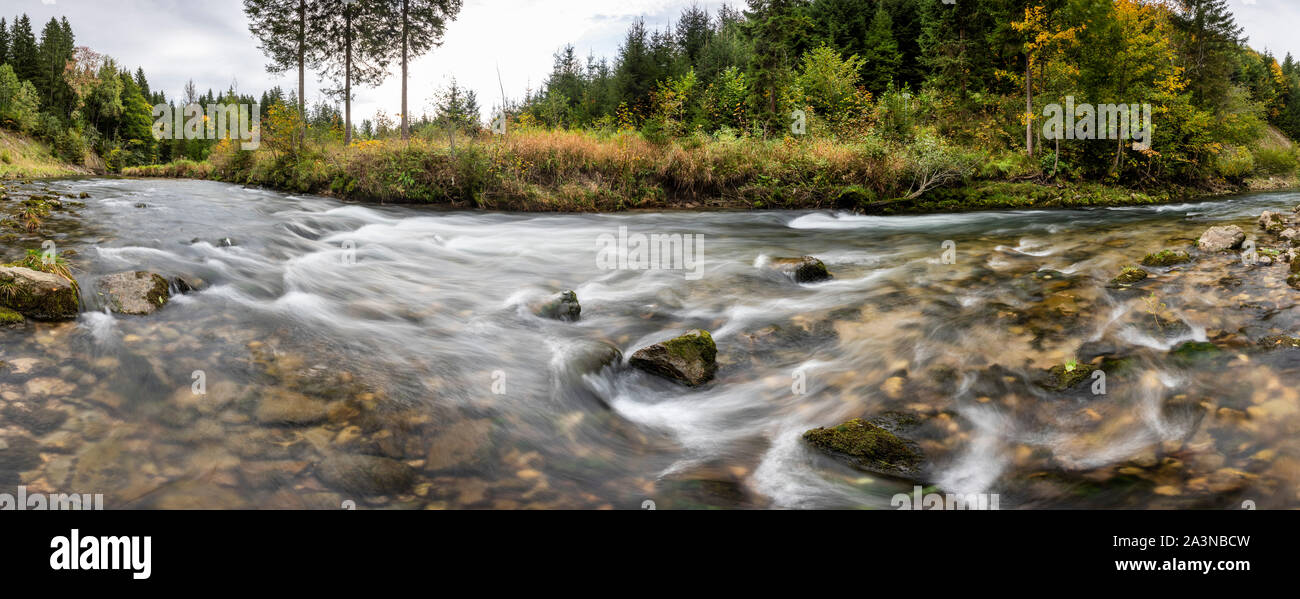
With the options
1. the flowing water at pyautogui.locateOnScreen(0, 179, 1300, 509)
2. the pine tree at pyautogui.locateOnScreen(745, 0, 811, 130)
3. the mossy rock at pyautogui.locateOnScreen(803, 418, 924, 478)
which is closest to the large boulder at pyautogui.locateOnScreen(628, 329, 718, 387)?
the flowing water at pyautogui.locateOnScreen(0, 179, 1300, 509)

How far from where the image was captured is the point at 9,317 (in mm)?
4574

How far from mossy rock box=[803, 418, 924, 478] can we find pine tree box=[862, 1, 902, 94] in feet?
124

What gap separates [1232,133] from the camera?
27516 millimetres

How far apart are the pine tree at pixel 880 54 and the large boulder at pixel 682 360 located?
36.8 m

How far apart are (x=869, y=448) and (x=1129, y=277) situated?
5095 millimetres

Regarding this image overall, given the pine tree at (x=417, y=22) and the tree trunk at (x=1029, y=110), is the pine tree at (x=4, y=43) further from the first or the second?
the tree trunk at (x=1029, y=110)

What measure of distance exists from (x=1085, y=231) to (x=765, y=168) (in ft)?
26.6

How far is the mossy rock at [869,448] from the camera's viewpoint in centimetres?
389

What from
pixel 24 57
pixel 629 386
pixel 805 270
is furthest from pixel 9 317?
pixel 24 57

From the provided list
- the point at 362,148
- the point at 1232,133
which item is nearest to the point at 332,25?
the point at 362,148

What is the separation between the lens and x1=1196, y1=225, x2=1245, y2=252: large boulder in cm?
768

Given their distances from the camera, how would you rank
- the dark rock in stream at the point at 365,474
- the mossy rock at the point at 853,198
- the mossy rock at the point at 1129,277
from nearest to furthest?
the dark rock in stream at the point at 365,474
the mossy rock at the point at 1129,277
the mossy rock at the point at 853,198

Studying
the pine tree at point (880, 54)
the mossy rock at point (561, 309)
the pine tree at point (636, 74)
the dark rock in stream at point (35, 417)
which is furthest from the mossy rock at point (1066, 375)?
the pine tree at point (880, 54)
